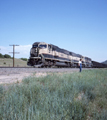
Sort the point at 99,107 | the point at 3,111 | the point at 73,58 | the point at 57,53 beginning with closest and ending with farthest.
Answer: the point at 3,111 → the point at 99,107 → the point at 57,53 → the point at 73,58

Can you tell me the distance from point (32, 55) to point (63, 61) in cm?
725

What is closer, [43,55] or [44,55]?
[43,55]

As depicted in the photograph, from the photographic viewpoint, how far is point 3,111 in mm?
2602

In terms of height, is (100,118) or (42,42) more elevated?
(42,42)

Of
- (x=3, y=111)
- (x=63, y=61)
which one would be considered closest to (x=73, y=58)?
(x=63, y=61)

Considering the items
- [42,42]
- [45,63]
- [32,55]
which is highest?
[42,42]

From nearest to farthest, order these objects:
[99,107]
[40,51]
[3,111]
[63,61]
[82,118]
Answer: [3,111] → [82,118] → [99,107] → [40,51] → [63,61]

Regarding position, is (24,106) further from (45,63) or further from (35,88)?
(45,63)

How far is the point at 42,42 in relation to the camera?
19438 millimetres

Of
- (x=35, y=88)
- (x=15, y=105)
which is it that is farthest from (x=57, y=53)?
(x=15, y=105)

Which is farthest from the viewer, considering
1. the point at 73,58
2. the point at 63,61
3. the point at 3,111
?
the point at 73,58

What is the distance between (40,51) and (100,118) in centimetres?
1613

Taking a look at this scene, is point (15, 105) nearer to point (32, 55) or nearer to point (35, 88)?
point (35, 88)

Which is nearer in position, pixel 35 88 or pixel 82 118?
pixel 82 118
